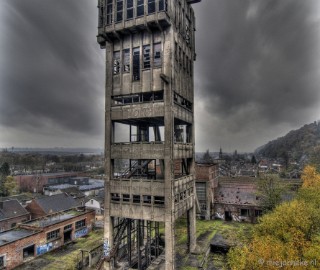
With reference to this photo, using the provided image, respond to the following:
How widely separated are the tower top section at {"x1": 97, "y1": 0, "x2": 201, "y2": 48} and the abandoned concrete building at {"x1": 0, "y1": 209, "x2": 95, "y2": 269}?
2735cm

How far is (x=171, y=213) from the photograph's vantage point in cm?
2241

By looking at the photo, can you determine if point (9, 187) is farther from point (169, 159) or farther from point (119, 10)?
point (169, 159)

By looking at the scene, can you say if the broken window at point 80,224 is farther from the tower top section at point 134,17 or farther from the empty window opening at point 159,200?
the tower top section at point 134,17

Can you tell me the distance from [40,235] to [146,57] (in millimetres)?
28714

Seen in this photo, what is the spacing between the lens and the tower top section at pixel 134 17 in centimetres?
2359

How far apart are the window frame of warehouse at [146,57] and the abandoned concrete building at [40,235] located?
27289 millimetres

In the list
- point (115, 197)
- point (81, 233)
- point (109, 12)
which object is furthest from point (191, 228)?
point (109, 12)

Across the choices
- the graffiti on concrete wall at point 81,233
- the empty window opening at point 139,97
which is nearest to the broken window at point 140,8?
the empty window opening at point 139,97

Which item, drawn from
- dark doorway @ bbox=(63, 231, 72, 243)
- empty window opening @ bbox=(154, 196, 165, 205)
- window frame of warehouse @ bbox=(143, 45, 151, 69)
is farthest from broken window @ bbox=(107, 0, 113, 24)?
dark doorway @ bbox=(63, 231, 72, 243)

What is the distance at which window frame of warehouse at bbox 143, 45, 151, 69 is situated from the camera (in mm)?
24812

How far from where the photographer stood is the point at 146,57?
25047mm

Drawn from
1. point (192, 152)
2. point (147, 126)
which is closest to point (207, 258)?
point (192, 152)

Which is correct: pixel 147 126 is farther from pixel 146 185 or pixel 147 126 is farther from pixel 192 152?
pixel 146 185

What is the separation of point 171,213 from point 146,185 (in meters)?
3.63
